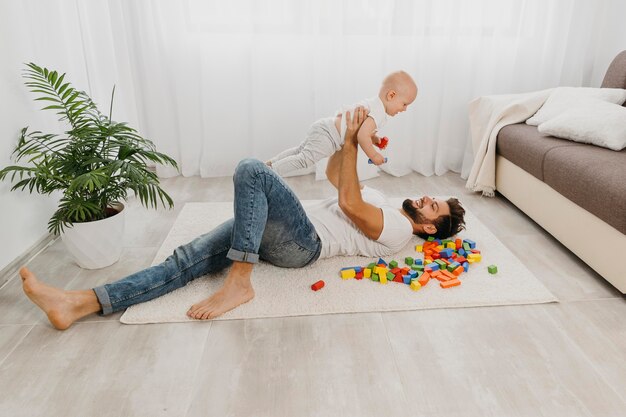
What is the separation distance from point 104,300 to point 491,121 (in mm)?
2499

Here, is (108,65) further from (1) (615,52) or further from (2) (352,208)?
(1) (615,52)

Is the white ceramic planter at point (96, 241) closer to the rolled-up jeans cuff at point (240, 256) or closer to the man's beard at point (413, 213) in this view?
Answer: the rolled-up jeans cuff at point (240, 256)

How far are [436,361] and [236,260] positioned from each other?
819mm

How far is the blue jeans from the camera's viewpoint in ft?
5.68

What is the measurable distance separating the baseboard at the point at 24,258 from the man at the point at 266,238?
506mm

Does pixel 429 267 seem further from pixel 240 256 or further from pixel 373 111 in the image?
pixel 240 256

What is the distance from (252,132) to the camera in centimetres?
348

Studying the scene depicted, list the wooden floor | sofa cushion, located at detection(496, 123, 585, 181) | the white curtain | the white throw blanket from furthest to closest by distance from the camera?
the white curtain
the white throw blanket
sofa cushion, located at detection(496, 123, 585, 181)
the wooden floor

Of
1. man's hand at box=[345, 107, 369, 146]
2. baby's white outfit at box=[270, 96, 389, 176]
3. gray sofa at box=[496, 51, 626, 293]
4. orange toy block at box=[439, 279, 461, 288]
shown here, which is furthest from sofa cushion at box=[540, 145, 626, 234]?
man's hand at box=[345, 107, 369, 146]

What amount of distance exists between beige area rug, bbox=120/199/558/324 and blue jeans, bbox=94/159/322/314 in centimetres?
6

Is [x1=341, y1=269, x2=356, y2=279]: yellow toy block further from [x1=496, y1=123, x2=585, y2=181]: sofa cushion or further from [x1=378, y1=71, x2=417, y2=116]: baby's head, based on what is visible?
[x1=496, y1=123, x2=585, y2=181]: sofa cushion

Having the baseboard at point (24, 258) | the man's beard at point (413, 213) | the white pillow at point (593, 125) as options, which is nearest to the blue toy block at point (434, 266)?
the man's beard at point (413, 213)

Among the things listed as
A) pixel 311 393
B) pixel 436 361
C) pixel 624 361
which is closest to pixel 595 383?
pixel 624 361

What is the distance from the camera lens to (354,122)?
1.99m
